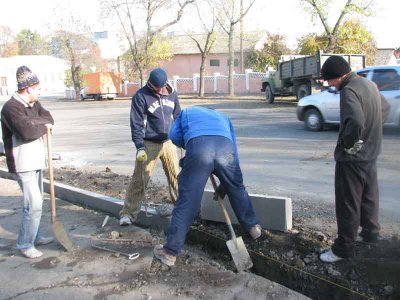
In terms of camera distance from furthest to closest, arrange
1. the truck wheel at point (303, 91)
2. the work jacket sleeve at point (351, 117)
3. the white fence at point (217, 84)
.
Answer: the white fence at point (217, 84) → the truck wheel at point (303, 91) → the work jacket sleeve at point (351, 117)

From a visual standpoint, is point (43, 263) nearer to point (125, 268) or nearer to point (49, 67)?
point (125, 268)

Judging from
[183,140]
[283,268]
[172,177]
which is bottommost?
[283,268]

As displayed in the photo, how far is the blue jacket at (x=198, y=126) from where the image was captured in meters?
3.90

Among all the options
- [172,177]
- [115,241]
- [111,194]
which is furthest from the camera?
[111,194]

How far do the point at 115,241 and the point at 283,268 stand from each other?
183 cm

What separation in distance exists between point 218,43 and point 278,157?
A: 45.2 meters

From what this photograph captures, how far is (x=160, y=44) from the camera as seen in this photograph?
144 ft

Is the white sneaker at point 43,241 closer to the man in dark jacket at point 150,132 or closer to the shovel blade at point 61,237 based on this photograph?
the shovel blade at point 61,237

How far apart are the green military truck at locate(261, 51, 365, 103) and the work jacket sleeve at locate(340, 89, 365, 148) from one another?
13.6 meters

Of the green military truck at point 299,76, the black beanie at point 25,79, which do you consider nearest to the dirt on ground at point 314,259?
the black beanie at point 25,79

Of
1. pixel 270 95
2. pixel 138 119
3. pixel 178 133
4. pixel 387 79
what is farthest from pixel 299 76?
pixel 178 133

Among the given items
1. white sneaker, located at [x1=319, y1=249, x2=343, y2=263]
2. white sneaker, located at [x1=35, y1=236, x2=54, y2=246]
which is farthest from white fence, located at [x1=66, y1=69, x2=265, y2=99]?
white sneaker, located at [x1=319, y1=249, x2=343, y2=263]

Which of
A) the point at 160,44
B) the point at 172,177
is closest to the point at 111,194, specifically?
the point at 172,177

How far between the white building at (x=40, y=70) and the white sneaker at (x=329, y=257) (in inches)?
2605
